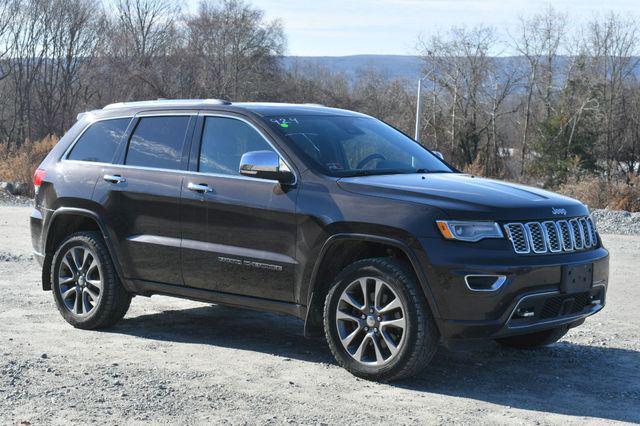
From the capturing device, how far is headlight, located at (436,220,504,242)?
5.59 m

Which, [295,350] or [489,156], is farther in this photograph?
[489,156]

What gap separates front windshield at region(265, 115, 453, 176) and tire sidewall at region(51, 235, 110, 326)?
6.15ft

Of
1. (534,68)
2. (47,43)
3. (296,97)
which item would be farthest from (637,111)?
(47,43)

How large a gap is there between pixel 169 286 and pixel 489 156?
69.9 metres

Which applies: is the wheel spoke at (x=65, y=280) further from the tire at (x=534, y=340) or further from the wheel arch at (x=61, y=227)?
the tire at (x=534, y=340)

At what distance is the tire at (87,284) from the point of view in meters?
7.40

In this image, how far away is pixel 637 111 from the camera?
73812 millimetres

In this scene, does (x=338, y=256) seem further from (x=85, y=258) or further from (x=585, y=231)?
(x=85, y=258)

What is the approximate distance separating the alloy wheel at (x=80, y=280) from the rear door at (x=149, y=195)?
0.37 metres

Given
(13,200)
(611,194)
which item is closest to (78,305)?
(13,200)

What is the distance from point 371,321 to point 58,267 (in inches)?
122

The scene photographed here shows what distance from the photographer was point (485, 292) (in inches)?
217

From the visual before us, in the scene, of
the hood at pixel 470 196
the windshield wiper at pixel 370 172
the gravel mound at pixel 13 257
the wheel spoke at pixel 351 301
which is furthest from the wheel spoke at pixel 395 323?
the gravel mound at pixel 13 257

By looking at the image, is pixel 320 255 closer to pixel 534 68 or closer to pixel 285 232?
pixel 285 232
